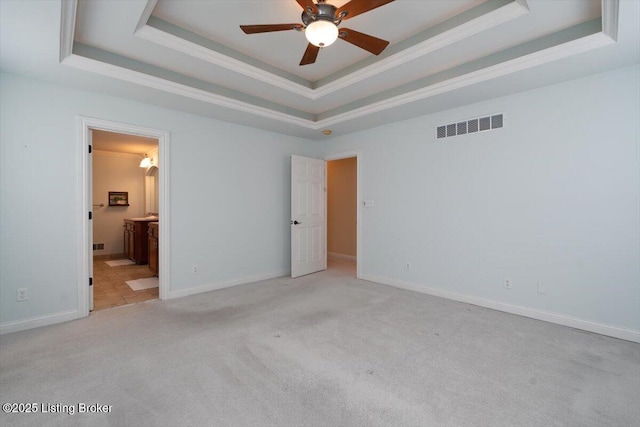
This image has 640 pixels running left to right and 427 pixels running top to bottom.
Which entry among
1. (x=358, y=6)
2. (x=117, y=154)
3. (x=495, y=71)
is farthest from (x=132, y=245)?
(x=495, y=71)

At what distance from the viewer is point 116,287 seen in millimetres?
4359

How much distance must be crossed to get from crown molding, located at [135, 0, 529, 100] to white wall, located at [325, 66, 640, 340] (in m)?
1.27

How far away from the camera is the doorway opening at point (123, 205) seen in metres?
5.61

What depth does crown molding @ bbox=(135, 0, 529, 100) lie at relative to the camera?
2.37 meters

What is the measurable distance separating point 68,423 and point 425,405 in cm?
210

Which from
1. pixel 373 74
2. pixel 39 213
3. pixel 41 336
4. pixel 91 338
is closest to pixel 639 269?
pixel 373 74

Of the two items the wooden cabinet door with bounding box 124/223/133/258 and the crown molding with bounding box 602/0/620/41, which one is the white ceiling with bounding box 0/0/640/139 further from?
the wooden cabinet door with bounding box 124/223/133/258

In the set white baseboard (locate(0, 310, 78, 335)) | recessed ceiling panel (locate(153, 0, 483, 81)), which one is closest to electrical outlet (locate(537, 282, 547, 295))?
recessed ceiling panel (locate(153, 0, 483, 81))

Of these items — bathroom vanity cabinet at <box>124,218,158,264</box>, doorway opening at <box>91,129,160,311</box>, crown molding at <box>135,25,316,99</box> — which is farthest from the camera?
bathroom vanity cabinet at <box>124,218,158,264</box>

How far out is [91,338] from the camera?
2.69 metres

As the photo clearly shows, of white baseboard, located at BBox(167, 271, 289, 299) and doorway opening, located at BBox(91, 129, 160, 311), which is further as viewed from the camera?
doorway opening, located at BBox(91, 129, 160, 311)

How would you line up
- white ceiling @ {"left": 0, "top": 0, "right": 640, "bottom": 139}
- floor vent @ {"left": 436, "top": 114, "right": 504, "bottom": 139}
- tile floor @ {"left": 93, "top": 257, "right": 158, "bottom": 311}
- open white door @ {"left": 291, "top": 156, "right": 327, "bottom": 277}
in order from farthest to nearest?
1. open white door @ {"left": 291, "top": 156, "right": 327, "bottom": 277}
2. tile floor @ {"left": 93, "top": 257, "right": 158, "bottom": 311}
3. floor vent @ {"left": 436, "top": 114, "right": 504, "bottom": 139}
4. white ceiling @ {"left": 0, "top": 0, "right": 640, "bottom": 139}

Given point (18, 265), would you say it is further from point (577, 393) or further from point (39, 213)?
point (577, 393)

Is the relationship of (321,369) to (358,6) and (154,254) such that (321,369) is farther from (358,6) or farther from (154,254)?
(154,254)
